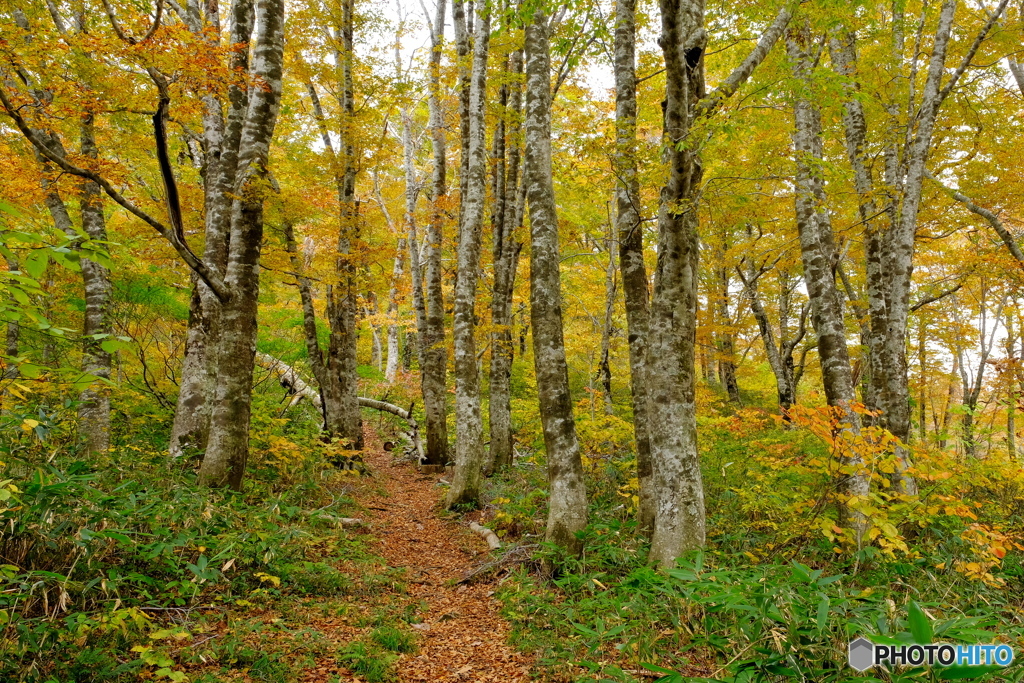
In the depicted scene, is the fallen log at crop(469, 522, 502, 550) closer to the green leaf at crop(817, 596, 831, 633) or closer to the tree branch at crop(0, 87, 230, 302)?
the green leaf at crop(817, 596, 831, 633)

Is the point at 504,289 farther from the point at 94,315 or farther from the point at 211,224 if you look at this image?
the point at 94,315

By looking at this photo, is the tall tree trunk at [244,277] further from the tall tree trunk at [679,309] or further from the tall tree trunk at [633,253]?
the tall tree trunk at [679,309]

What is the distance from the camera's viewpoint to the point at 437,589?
541 centimetres

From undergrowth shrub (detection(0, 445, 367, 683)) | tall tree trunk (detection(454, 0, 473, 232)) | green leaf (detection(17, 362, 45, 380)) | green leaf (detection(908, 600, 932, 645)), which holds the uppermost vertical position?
tall tree trunk (detection(454, 0, 473, 232))

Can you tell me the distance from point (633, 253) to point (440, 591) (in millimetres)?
4692

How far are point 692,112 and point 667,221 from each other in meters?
1.01

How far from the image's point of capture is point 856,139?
29.8 ft

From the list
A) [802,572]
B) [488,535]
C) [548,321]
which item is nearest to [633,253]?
[548,321]

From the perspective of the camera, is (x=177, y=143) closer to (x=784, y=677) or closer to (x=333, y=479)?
(x=333, y=479)

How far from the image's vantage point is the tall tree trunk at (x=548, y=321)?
570 cm

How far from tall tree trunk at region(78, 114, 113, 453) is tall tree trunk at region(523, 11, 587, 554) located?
20.6 ft

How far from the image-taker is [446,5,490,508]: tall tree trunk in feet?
26.8

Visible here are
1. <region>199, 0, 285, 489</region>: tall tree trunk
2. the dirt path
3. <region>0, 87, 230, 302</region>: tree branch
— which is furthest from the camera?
<region>199, 0, 285, 489</region>: tall tree trunk

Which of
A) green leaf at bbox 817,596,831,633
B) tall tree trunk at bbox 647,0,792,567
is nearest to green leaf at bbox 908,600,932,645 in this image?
green leaf at bbox 817,596,831,633
